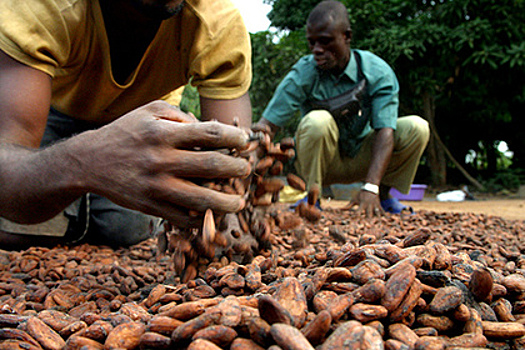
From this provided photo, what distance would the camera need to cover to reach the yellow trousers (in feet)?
12.1

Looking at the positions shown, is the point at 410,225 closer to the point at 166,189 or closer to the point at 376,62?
Result: the point at 376,62

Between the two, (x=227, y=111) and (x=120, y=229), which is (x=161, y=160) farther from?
(x=120, y=229)

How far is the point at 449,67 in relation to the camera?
21.8 ft

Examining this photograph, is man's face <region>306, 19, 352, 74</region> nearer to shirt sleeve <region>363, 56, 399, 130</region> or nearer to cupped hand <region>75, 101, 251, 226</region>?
shirt sleeve <region>363, 56, 399, 130</region>

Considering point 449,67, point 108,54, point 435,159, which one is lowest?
point 435,159

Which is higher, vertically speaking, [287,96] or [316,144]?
[287,96]

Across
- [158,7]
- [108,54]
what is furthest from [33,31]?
[158,7]

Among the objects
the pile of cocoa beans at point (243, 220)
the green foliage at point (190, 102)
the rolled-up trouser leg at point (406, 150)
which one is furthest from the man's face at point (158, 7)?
the green foliage at point (190, 102)

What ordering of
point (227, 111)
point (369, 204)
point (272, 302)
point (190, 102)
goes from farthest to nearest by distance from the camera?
1. point (190, 102)
2. point (369, 204)
3. point (227, 111)
4. point (272, 302)

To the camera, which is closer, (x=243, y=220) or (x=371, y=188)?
(x=243, y=220)

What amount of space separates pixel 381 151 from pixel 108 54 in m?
2.35

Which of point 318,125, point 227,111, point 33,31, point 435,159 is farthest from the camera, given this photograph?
point 435,159

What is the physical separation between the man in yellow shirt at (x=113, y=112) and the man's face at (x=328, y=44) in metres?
1.58

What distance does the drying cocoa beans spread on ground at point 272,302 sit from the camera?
2.57 ft
